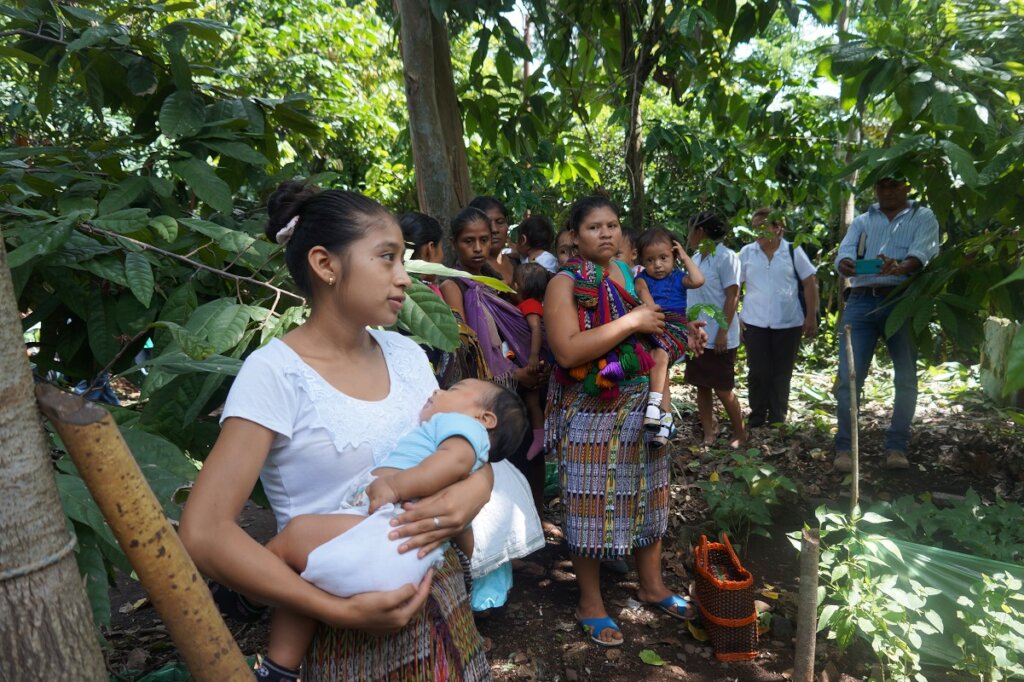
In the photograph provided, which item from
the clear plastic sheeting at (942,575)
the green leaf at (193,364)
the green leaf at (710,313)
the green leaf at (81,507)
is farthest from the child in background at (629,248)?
the green leaf at (81,507)

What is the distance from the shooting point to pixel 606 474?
2932 mm

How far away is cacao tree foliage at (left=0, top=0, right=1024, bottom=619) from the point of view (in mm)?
1687

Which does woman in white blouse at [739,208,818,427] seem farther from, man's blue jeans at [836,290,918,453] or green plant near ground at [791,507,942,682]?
green plant near ground at [791,507,942,682]

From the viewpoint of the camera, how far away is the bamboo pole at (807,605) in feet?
6.98

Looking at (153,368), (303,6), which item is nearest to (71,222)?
(153,368)

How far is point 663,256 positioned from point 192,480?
9.67 ft

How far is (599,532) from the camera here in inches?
116

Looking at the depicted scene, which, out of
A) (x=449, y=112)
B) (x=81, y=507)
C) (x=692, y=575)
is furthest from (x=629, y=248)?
(x=81, y=507)

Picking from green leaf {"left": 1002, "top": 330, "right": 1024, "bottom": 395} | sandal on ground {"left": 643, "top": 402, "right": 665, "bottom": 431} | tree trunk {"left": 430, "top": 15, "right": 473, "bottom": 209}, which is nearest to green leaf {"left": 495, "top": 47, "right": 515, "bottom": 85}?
tree trunk {"left": 430, "top": 15, "right": 473, "bottom": 209}

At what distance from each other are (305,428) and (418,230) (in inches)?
79.1

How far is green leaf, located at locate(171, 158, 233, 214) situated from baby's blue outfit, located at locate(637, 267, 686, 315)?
2.31 m

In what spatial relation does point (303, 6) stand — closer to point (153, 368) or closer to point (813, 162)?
point (813, 162)

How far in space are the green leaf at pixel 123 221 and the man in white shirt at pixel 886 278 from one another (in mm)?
3881

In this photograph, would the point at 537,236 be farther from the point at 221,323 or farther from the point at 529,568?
the point at 221,323
